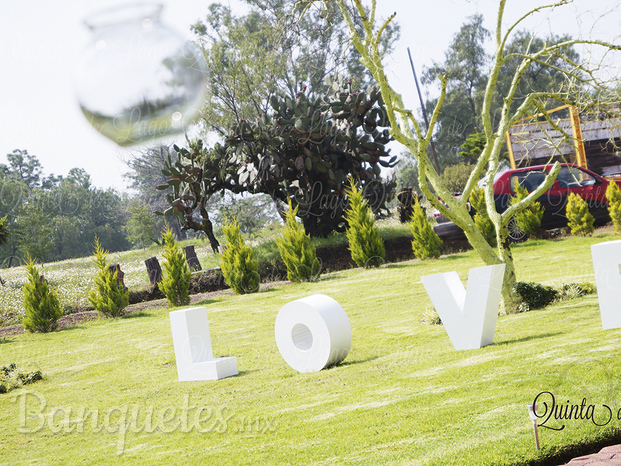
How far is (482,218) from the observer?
1552 centimetres

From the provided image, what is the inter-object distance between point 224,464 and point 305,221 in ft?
50.1

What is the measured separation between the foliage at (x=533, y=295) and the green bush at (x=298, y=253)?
23.0 feet

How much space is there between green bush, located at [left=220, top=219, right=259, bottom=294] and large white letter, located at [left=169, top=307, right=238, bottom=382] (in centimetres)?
745

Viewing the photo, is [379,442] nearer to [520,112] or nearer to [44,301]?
[520,112]

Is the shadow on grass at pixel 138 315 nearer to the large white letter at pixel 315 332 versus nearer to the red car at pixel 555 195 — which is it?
the large white letter at pixel 315 332

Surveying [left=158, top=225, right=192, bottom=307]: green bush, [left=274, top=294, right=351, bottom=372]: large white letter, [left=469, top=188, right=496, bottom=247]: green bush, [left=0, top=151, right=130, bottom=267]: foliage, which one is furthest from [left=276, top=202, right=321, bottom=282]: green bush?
[left=0, top=151, right=130, bottom=267]: foliage

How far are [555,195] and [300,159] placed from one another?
7.30 metres

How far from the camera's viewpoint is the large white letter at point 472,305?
19.6 ft

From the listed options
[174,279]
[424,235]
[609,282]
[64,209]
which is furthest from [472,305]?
[64,209]

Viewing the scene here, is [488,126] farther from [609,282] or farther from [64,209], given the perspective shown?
[64,209]

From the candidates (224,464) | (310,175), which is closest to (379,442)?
(224,464)

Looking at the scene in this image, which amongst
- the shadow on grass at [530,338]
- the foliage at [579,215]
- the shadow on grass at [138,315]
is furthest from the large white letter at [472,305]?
the foliage at [579,215]

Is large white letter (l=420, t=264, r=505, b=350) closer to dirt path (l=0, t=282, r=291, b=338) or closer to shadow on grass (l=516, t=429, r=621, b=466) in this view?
shadow on grass (l=516, t=429, r=621, b=466)

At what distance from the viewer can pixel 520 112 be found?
800 cm
